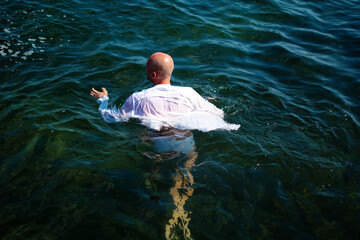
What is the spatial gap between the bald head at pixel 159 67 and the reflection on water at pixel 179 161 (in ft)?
2.72

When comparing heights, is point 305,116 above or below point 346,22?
below

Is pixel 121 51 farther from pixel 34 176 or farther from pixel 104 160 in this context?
pixel 34 176

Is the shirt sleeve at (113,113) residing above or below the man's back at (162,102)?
below

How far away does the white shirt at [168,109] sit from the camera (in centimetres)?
394

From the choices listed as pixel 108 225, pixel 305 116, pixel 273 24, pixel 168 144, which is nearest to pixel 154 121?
pixel 168 144

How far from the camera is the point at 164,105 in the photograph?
3953mm

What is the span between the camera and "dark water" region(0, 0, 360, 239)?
3.08 m

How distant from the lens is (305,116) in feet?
17.0

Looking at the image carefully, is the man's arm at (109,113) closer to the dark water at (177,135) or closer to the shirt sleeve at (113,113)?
the shirt sleeve at (113,113)

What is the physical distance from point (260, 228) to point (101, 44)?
620 cm

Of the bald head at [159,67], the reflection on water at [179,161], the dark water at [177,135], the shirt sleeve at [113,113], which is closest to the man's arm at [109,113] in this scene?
the shirt sleeve at [113,113]

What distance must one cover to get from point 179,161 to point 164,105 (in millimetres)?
883

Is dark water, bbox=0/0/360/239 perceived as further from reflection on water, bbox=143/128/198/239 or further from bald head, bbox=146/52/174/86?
bald head, bbox=146/52/174/86

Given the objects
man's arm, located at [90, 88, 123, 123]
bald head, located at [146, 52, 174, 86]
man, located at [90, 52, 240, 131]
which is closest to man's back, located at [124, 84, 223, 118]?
man, located at [90, 52, 240, 131]
